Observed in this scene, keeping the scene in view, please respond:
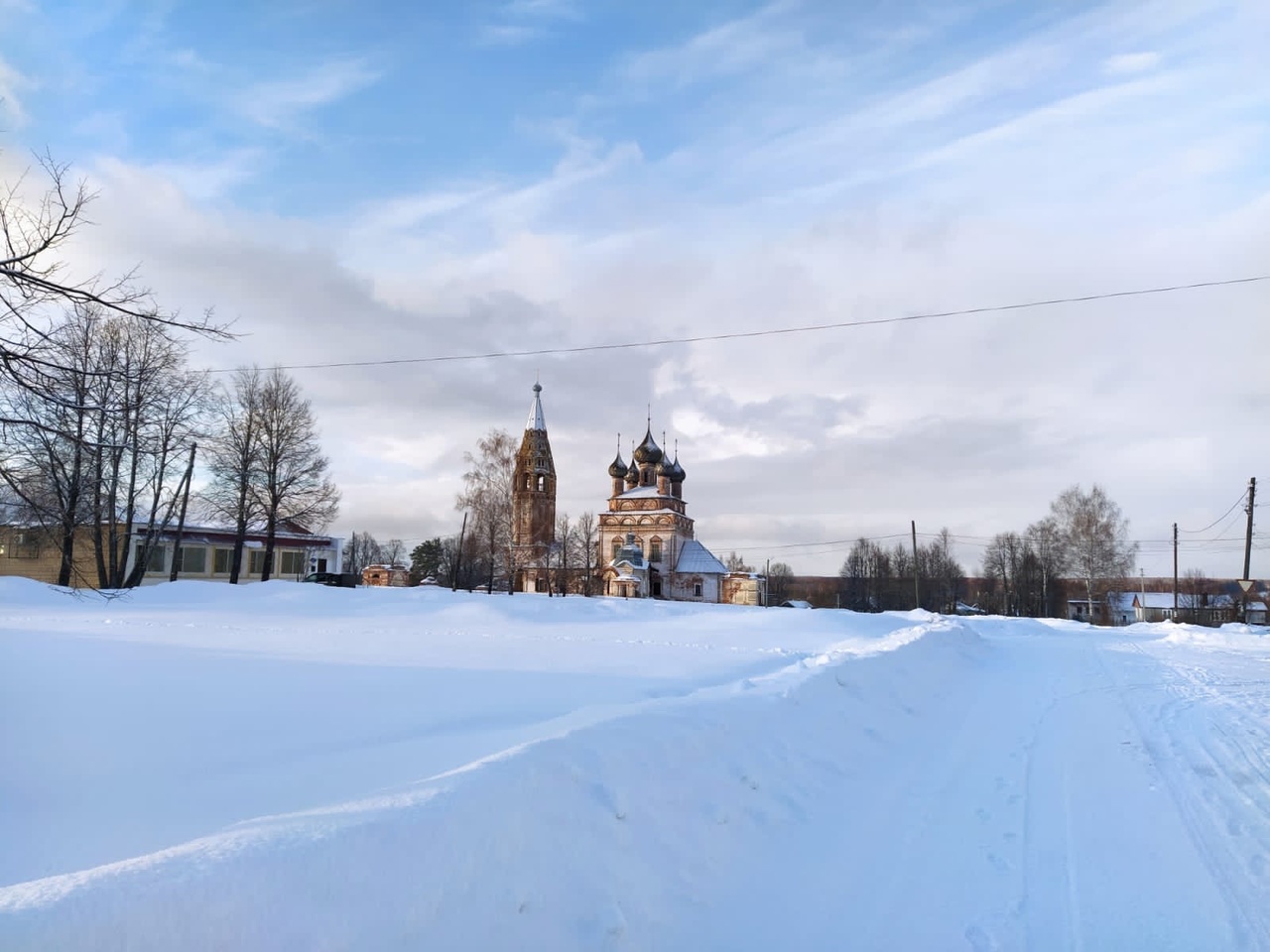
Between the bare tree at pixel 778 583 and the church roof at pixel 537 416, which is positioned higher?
the church roof at pixel 537 416

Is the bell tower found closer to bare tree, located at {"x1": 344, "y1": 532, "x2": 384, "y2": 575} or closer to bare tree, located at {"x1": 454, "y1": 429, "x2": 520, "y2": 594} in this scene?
bare tree, located at {"x1": 454, "y1": 429, "x2": 520, "y2": 594}

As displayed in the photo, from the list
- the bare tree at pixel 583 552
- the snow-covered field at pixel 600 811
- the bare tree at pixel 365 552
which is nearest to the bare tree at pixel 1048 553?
the bare tree at pixel 583 552

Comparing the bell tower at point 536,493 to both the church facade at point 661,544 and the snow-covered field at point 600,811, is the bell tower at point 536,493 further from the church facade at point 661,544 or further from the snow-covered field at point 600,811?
the snow-covered field at point 600,811

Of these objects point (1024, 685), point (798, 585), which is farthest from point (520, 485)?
point (798, 585)

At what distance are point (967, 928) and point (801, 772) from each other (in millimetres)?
2466

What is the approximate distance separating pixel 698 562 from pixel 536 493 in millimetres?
19380

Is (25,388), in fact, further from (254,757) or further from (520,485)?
(520,485)

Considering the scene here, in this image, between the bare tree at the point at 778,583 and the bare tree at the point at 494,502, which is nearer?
the bare tree at the point at 494,502

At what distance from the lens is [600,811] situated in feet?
16.0

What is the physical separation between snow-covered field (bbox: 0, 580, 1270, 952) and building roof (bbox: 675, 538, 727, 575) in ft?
207

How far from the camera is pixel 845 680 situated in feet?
33.8

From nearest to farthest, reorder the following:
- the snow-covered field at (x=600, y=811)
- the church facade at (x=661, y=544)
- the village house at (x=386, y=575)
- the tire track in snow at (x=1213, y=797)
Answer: the snow-covered field at (x=600, y=811), the tire track in snow at (x=1213, y=797), the village house at (x=386, y=575), the church facade at (x=661, y=544)

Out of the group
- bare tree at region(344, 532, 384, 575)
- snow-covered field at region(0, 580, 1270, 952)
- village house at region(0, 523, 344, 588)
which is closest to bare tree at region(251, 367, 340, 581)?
village house at region(0, 523, 344, 588)

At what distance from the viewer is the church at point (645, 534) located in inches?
2564
